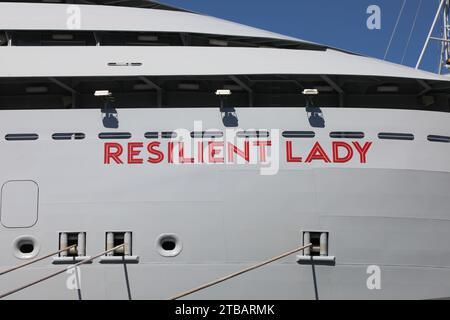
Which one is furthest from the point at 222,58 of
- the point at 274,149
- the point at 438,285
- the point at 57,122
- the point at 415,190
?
the point at 438,285

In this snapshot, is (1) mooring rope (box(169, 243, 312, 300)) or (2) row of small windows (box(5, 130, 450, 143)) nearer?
(1) mooring rope (box(169, 243, 312, 300))

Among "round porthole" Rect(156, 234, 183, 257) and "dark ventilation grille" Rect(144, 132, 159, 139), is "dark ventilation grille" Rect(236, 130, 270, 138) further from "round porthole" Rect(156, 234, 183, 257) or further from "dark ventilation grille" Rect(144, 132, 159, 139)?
"round porthole" Rect(156, 234, 183, 257)

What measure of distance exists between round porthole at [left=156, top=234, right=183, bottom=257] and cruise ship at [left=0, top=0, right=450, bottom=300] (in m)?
A: 0.03

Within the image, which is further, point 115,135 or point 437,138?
point 437,138

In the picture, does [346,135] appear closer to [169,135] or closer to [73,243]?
[169,135]

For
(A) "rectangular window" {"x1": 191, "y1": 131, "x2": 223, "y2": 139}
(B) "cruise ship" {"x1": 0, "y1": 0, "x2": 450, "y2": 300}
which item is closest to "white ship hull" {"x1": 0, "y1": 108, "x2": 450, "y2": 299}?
(B) "cruise ship" {"x1": 0, "y1": 0, "x2": 450, "y2": 300}

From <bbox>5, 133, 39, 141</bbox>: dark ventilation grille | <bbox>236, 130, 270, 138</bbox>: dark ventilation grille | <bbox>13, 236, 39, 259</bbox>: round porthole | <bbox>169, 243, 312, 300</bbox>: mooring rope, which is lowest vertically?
<bbox>169, 243, 312, 300</bbox>: mooring rope

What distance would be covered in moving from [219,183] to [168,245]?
126cm

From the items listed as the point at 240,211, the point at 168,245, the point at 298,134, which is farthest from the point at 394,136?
the point at 168,245

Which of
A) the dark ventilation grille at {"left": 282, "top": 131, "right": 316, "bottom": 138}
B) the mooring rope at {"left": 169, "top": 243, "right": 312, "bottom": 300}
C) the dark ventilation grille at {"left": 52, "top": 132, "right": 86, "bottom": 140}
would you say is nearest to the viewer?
the mooring rope at {"left": 169, "top": 243, "right": 312, "bottom": 300}

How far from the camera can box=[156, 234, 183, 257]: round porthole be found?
11.8m

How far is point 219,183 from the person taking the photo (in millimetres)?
11945
